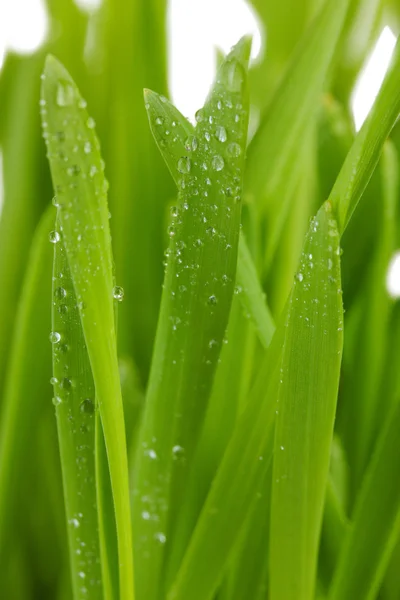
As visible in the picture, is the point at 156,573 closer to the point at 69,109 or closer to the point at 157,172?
the point at 69,109

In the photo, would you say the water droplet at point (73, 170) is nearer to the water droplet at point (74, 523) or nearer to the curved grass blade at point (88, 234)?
the curved grass blade at point (88, 234)

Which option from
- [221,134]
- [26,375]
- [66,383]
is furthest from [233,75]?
[26,375]

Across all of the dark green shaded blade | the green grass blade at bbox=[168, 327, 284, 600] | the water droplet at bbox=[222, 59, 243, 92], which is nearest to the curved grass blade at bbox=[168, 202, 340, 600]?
the green grass blade at bbox=[168, 327, 284, 600]

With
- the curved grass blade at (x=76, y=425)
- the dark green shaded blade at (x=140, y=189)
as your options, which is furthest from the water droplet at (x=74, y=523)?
the dark green shaded blade at (x=140, y=189)

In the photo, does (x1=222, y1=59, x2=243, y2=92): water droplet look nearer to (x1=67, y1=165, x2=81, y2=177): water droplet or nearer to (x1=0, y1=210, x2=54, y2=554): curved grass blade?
(x1=67, y1=165, x2=81, y2=177): water droplet

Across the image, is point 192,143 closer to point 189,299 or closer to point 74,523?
point 189,299

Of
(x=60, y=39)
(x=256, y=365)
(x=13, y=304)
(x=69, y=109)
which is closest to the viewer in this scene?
(x=69, y=109)

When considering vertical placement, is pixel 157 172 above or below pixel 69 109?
above

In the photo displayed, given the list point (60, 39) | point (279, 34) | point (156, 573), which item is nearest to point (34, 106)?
point (60, 39)
